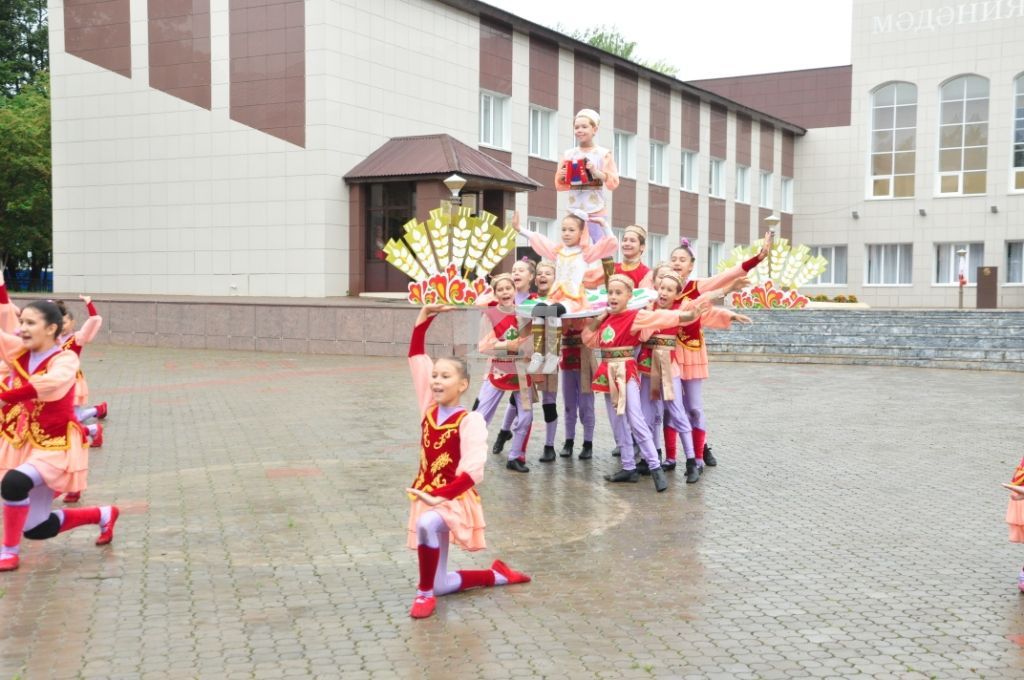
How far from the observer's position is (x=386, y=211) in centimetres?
2881

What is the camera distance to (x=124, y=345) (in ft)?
77.4

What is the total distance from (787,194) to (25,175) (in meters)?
33.1

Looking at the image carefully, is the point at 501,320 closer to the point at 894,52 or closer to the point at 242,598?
the point at 242,598

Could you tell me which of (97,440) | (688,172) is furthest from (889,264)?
(97,440)

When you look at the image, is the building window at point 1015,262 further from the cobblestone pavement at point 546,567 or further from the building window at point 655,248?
the cobblestone pavement at point 546,567

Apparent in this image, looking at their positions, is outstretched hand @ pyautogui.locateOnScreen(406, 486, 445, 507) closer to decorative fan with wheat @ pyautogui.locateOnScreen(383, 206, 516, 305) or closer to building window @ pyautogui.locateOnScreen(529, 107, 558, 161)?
decorative fan with wheat @ pyautogui.locateOnScreen(383, 206, 516, 305)

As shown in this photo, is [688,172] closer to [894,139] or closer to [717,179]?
[717,179]

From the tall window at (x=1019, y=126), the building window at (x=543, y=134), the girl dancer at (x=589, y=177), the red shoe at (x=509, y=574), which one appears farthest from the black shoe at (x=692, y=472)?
the tall window at (x=1019, y=126)

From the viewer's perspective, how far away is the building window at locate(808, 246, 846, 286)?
49.7 m

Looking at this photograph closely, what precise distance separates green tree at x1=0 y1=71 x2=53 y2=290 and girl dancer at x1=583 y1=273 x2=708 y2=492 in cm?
3701

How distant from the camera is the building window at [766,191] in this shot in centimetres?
4950

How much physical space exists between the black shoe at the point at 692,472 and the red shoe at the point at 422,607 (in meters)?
4.03

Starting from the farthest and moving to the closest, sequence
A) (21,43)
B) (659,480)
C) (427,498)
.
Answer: (21,43), (659,480), (427,498)

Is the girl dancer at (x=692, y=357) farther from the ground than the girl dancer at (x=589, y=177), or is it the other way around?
the girl dancer at (x=589, y=177)
